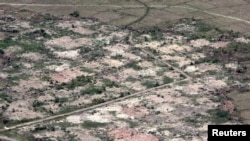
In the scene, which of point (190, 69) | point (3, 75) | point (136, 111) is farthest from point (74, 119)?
point (190, 69)

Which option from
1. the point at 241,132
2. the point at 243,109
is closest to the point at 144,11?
the point at 243,109

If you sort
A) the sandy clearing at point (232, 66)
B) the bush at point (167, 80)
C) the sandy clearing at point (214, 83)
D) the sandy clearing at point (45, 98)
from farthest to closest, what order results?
the sandy clearing at point (232, 66) → the bush at point (167, 80) → the sandy clearing at point (214, 83) → the sandy clearing at point (45, 98)

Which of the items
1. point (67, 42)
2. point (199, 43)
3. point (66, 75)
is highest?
point (67, 42)

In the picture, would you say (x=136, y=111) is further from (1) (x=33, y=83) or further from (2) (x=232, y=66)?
(2) (x=232, y=66)

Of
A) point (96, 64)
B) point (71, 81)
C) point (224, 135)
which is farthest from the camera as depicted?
point (96, 64)

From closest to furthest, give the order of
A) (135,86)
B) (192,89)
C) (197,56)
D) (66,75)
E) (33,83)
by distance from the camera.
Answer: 1. (192,89)
2. (33,83)
3. (135,86)
4. (66,75)
5. (197,56)

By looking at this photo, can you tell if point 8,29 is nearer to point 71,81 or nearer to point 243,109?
point 71,81

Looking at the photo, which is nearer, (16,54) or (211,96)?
(211,96)

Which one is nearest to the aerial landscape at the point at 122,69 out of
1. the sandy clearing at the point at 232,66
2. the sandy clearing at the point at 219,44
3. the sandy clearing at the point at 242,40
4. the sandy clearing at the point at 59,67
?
the sandy clearing at the point at 219,44

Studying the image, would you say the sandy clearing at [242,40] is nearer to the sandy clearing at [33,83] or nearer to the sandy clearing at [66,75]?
the sandy clearing at [66,75]
